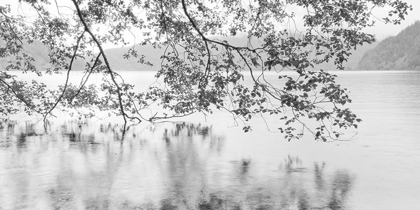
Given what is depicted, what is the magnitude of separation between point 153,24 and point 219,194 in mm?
8434

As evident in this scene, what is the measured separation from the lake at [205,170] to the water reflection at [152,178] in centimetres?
3

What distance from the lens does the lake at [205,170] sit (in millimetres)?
11344

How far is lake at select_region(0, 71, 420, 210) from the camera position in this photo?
11.3 m

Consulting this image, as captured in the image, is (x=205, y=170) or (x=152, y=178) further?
(x=205, y=170)

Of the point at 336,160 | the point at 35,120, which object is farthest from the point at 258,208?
the point at 35,120

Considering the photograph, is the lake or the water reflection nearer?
the water reflection

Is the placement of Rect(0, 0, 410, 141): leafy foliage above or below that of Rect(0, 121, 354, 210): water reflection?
above

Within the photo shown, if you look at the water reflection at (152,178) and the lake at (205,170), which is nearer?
the water reflection at (152,178)

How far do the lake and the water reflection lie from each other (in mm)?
29

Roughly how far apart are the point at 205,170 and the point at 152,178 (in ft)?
6.88

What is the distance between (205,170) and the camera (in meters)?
15.1

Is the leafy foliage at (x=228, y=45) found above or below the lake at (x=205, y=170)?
above

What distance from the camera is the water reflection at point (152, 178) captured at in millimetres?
11156

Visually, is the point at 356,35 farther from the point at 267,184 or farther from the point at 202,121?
the point at 202,121
